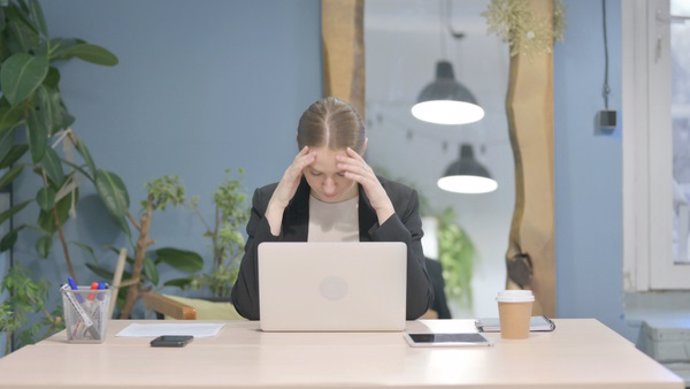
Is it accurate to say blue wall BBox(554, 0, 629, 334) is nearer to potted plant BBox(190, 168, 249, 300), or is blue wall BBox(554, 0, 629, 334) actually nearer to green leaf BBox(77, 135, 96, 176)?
potted plant BBox(190, 168, 249, 300)

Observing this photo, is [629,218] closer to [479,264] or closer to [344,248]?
[479,264]

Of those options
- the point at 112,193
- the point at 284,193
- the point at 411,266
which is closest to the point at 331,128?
the point at 284,193

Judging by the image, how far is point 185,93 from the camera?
420cm

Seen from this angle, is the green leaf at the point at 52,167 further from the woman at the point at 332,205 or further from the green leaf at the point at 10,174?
the woman at the point at 332,205

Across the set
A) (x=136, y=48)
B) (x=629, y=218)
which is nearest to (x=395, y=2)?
(x=136, y=48)

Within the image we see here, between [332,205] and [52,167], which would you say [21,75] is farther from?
[332,205]

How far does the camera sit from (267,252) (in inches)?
89.7

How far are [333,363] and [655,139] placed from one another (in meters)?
2.90

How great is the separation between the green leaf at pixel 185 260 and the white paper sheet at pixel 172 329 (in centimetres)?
151

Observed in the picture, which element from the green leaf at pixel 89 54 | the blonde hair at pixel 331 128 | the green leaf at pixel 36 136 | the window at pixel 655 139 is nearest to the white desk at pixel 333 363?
the blonde hair at pixel 331 128

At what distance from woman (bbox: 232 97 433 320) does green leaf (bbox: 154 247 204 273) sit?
50.5 inches

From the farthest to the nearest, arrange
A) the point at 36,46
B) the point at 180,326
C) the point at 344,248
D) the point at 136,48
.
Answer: the point at 136,48 → the point at 36,46 → the point at 180,326 → the point at 344,248

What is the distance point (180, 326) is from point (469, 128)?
203 centimetres

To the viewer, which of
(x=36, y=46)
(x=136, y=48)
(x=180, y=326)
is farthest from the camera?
(x=136, y=48)
